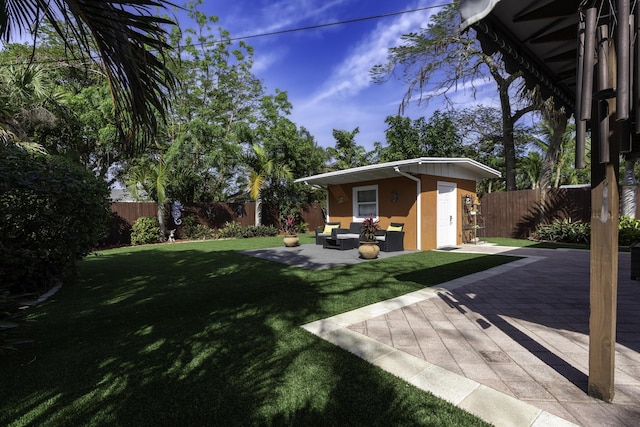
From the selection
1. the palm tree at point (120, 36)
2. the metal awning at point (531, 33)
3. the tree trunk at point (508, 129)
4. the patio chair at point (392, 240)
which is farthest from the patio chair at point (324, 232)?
the tree trunk at point (508, 129)

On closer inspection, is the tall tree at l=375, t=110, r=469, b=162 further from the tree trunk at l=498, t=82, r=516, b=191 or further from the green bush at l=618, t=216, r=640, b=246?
the green bush at l=618, t=216, r=640, b=246

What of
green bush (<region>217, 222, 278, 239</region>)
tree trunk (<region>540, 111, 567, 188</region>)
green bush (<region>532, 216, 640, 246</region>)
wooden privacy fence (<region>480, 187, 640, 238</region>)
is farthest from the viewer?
green bush (<region>217, 222, 278, 239</region>)

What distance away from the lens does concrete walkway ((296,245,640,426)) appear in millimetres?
1979

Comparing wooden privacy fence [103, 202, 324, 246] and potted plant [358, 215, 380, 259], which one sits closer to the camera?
potted plant [358, 215, 380, 259]

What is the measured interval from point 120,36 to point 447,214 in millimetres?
10584

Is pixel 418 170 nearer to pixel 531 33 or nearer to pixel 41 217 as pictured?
pixel 531 33

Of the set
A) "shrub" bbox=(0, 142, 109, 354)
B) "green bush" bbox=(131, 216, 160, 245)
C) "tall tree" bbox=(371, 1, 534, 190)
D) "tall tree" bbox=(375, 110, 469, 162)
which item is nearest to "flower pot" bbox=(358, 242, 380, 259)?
"shrub" bbox=(0, 142, 109, 354)

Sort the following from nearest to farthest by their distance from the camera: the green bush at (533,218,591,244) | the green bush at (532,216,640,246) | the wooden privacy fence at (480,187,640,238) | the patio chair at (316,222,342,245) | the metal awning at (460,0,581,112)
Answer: the metal awning at (460,0,581,112)
the green bush at (532,216,640,246)
the green bush at (533,218,591,244)
the wooden privacy fence at (480,187,640,238)
the patio chair at (316,222,342,245)

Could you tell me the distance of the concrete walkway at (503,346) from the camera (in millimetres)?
1979

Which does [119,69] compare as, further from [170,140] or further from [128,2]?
[170,140]

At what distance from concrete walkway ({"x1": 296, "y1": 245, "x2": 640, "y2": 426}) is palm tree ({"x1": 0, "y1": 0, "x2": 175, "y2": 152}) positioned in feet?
8.73

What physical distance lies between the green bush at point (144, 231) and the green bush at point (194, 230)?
142cm

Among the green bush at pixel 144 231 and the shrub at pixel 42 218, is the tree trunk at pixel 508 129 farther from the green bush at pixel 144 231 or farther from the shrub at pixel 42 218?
the green bush at pixel 144 231

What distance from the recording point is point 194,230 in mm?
15219
